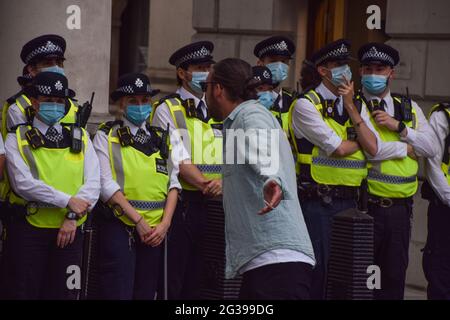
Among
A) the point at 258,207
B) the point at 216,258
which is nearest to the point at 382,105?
the point at 216,258

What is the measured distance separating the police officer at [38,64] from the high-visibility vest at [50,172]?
0.38 metres

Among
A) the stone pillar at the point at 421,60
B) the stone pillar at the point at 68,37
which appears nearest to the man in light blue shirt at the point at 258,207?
the stone pillar at the point at 68,37

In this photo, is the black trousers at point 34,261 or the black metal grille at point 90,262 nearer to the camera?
the black trousers at point 34,261

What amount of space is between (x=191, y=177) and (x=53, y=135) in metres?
1.18

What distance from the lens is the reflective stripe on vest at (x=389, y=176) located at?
9.38 metres

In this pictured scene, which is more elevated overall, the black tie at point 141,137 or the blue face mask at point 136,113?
the blue face mask at point 136,113

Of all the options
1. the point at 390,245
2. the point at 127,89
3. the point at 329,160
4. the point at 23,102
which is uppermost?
the point at 127,89

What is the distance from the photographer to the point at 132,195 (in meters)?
8.77

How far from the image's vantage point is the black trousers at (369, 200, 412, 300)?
30.7 ft

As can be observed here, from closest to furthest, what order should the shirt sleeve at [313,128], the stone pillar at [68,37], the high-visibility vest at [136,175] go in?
1. the high-visibility vest at [136,175]
2. the shirt sleeve at [313,128]
3. the stone pillar at [68,37]

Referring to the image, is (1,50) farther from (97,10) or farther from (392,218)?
(392,218)

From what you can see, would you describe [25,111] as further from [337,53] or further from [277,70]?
[337,53]

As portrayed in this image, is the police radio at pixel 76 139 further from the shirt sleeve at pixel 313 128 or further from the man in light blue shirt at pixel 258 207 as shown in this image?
the man in light blue shirt at pixel 258 207
